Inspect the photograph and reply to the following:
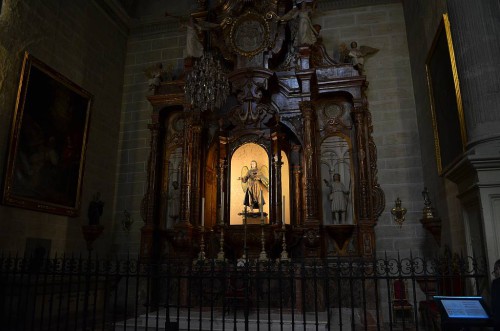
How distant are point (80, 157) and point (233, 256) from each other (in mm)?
4448

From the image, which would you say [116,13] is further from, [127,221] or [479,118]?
[479,118]

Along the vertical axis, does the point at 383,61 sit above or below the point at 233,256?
above

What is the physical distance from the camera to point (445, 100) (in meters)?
7.56

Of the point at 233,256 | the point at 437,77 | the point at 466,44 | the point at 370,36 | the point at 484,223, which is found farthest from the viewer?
the point at 370,36

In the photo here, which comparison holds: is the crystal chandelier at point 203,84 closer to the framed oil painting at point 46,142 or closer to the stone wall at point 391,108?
the framed oil painting at point 46,142

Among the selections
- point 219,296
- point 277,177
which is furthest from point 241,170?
point 219,296

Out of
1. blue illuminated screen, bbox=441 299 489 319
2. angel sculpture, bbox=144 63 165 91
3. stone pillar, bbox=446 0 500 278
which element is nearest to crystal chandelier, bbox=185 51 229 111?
stone pillar, bbox=446 0 500 278

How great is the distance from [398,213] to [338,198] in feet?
4.60

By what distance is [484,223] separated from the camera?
17.8ft

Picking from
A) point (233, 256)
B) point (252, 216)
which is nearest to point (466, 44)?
point (252, 216)

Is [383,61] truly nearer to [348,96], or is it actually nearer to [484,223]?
[348,96]

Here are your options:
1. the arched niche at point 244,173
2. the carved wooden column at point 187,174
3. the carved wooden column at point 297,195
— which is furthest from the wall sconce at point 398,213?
the carved wooden column at point 187,174

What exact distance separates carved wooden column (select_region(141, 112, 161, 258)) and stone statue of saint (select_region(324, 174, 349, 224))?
4444 millimetres

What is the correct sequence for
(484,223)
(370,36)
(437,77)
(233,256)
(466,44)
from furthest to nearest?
(370,36) → (233,256) → (437,77) → (466,44) → (484,223)
